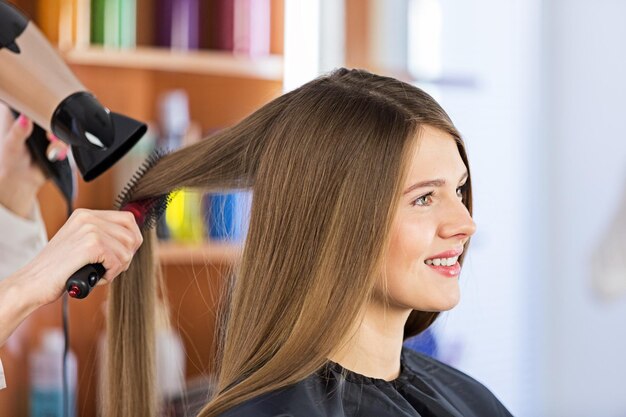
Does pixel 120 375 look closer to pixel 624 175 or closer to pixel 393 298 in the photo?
pixel 393 298

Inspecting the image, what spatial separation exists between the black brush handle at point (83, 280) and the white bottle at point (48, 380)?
1124mm

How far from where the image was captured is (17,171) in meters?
1.54

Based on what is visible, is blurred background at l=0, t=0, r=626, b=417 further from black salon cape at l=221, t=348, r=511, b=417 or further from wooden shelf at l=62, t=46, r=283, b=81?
black salon cape at l=221, t=348, r=511, b=417

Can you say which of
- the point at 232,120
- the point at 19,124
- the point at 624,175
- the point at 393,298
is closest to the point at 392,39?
the point at 232,120

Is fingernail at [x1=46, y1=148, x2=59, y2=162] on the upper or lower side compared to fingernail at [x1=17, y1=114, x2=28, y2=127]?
lower

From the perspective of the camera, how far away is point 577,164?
285 cm

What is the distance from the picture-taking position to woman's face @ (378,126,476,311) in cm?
120

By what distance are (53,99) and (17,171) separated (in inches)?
11.7

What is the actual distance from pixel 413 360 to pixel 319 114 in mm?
448

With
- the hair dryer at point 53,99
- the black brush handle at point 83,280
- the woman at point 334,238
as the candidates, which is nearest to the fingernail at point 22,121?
the hair dryer at point 53,99

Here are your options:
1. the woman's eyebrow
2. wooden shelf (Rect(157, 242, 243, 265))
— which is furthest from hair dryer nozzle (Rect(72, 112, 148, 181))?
wooden shelf (Rect(157, 242, 243, 265))

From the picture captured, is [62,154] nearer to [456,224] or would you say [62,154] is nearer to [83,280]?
[83,280]

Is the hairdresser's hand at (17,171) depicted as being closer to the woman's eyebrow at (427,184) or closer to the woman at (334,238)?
the woman at (334,238)

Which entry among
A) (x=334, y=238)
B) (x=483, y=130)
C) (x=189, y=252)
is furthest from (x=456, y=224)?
(x=483, y=130)
